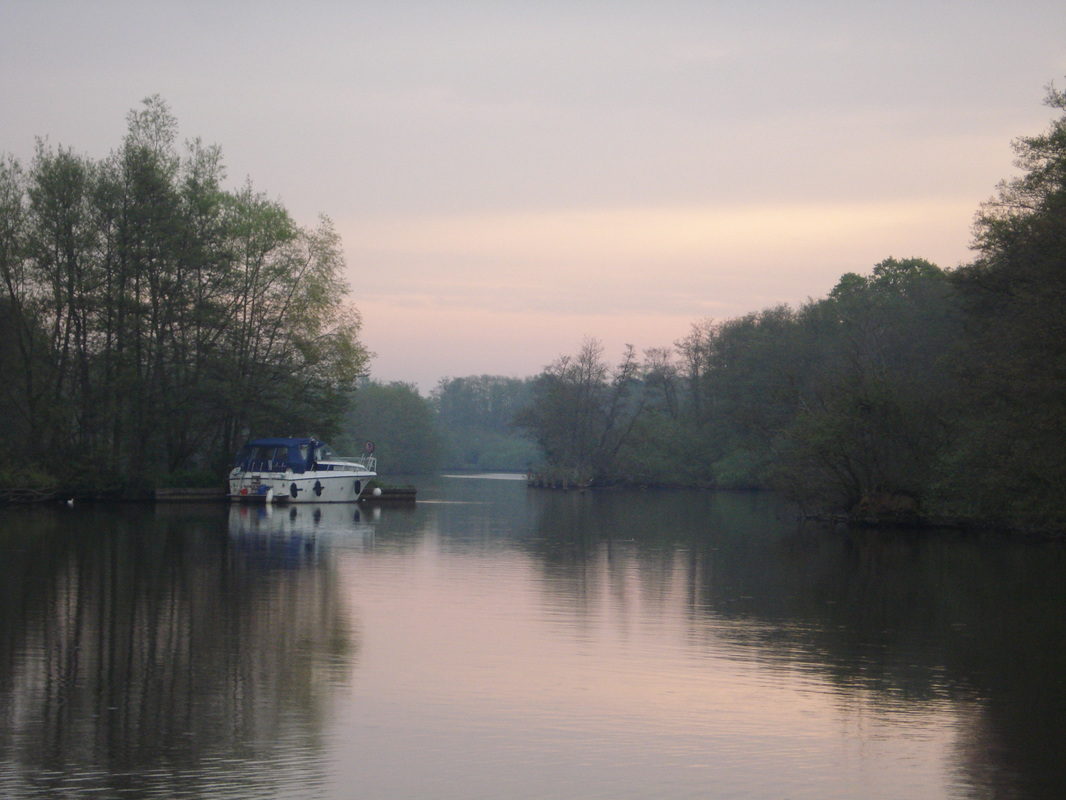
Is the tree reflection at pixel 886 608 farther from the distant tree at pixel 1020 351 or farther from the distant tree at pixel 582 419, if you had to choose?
the distant tree at pixel 582 419

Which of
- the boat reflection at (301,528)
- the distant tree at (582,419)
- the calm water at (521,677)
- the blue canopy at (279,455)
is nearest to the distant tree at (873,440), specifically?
the calm water at (521,677)

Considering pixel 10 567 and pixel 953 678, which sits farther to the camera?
pixel 10 567

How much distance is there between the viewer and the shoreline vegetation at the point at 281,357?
3509cm

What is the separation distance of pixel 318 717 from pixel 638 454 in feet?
283

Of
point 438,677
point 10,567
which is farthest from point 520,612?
point 10,567

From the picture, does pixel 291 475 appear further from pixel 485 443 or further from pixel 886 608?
pixel 485 443

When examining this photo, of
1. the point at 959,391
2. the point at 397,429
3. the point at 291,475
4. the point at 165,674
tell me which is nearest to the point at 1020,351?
the point at 959,391

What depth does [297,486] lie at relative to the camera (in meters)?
55.4

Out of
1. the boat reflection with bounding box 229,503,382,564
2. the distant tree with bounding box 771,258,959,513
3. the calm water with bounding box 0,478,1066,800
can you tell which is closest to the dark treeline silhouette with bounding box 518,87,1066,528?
the distant tree with bounding box 771,258,959,513

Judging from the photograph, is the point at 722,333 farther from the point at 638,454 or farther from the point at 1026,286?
the point at 1026,286

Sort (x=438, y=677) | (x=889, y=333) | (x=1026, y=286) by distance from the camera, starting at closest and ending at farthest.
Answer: (x=438, y=677) → (x=1026, y=286) → (x=889, y=333)

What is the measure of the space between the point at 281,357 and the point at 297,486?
27.8ft

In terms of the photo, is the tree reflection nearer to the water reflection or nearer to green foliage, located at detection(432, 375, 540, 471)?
the water reflection

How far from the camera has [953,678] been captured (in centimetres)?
1453
